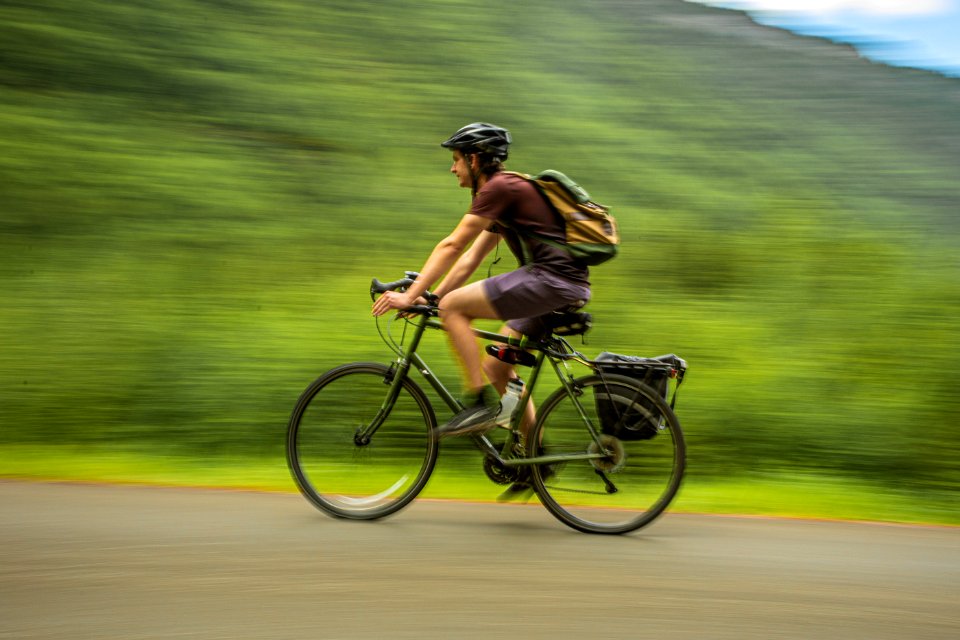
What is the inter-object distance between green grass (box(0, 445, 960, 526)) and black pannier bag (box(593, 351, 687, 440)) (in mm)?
1037

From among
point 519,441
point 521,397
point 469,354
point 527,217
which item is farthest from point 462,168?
point 519,441

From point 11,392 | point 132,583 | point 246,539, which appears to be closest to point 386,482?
point 246,539

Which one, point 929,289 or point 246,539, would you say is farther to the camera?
point 929,289

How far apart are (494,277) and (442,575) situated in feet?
5.01

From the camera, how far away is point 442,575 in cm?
425

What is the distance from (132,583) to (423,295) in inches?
78.2

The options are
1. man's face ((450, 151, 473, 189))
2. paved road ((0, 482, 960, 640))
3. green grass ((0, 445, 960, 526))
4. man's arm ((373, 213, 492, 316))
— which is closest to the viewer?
paved road ((0, 482, 960, 640))

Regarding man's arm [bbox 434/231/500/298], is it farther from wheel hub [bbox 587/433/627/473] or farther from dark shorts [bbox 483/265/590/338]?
wheel hub [bbox 587/433/627/473]

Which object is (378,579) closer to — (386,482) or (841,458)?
(386,482)

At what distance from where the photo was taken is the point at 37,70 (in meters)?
11.5

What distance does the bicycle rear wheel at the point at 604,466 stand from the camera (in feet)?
16.4

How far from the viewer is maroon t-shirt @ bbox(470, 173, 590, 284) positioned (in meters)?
4.83

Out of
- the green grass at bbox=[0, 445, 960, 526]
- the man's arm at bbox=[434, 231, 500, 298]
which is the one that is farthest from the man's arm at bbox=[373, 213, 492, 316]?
the green grass at bbox=[0, 445, 960, 526]

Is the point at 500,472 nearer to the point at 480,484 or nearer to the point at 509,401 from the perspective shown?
the point at 509,401
